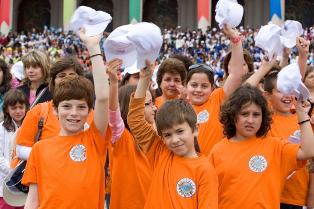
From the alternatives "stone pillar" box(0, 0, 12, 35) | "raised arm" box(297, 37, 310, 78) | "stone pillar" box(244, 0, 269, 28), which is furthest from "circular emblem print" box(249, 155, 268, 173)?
"stone pillar" box(244, 0, 269, 28)

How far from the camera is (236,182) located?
3.01m

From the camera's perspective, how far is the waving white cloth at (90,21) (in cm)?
284

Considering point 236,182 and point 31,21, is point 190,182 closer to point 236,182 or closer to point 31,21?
point 236,182

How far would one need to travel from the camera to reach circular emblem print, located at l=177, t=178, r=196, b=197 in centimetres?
280

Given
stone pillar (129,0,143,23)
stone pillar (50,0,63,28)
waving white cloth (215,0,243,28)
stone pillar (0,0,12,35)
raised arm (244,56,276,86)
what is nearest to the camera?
waving white cloth (215,0,243,28)

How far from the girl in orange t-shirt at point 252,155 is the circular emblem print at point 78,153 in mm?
705

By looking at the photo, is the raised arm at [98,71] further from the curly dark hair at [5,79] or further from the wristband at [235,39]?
the curly dark hair at [5,79]

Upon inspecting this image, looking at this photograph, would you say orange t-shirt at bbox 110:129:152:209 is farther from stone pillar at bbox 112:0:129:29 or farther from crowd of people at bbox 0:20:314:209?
stone pillar at bbox 112:0:129:29

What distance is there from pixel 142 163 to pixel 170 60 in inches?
42.8

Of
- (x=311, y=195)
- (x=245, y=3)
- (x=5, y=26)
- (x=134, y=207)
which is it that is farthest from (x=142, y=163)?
(x=245, y=3)

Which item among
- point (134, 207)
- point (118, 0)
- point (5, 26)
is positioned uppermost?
point (118, 0)

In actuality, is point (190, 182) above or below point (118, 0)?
below

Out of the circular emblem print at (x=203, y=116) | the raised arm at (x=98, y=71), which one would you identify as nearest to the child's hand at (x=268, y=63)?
the circular emblem print at (x=203, y=116)

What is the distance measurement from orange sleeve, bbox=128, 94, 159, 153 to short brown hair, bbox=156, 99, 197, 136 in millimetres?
91
